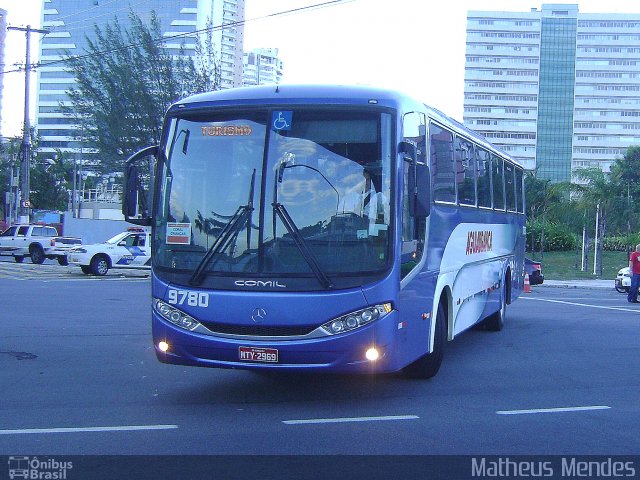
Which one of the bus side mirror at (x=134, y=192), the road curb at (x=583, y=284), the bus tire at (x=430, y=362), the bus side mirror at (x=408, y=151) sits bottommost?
the road curb at (x=583, y=284)

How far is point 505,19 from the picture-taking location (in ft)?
373

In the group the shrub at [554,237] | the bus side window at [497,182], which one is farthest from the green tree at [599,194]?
the bus side window at [497,182]

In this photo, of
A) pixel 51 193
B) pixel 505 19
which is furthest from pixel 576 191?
pixel 505 19

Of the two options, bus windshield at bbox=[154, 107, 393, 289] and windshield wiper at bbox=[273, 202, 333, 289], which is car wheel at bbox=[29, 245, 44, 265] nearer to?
bus windshield at bbox=[154, 107, 393, 289]

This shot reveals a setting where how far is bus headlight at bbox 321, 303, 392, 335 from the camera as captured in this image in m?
7.89

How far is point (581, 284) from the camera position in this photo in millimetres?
34469

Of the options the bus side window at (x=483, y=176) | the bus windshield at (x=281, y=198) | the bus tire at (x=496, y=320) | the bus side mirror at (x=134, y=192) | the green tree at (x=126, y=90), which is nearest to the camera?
the bus windshield at (x=281, y=198)

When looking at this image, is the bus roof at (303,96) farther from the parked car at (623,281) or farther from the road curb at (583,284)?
the road curb at (583,284)

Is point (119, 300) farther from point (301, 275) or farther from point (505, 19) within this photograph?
point (505, 19)

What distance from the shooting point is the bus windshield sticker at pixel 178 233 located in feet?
27.4

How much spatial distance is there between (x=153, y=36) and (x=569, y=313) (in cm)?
2800

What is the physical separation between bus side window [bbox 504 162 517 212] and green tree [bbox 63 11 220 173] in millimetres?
24891

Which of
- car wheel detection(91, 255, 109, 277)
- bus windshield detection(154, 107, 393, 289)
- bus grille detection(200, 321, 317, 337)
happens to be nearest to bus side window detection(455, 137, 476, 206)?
bus windshield detection(154, 107, 393, 289)

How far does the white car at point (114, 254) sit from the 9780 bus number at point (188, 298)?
22.6m
